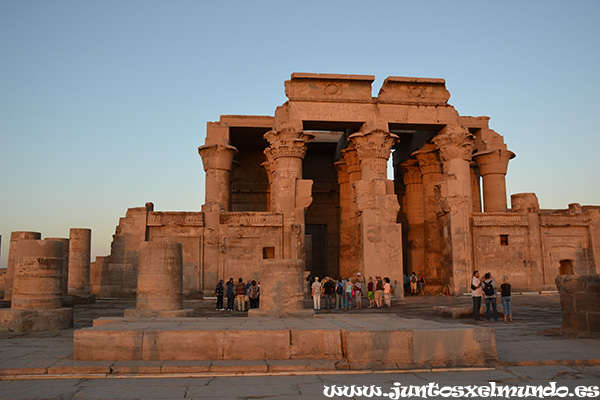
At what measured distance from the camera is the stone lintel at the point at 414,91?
75.7 ft

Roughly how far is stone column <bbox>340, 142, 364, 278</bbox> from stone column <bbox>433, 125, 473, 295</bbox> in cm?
406

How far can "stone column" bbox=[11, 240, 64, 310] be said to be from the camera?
11133 millimetres

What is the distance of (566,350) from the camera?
24.4 feet

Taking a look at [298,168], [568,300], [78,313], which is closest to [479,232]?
[298,168]

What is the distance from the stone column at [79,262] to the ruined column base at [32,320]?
33.8 feet

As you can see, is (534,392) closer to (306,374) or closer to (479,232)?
(306,374)

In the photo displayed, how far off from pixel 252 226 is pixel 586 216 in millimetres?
15562

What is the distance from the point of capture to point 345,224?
25.5 m

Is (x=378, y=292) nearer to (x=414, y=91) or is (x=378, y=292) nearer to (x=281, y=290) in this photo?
(x=281, y=290)

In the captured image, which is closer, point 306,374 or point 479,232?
point 306,374

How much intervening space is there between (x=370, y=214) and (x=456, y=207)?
4336mm

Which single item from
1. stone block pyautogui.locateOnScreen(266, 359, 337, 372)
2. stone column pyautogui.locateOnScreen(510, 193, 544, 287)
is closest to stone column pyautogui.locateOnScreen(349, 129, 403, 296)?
stone column pyautogui.locateOnScreen(510, 193, 544, 287)

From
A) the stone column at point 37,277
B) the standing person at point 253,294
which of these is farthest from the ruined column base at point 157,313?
the standing person at point 253,294

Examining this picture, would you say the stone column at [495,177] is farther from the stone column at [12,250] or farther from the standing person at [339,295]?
the stone column at [12,250]
